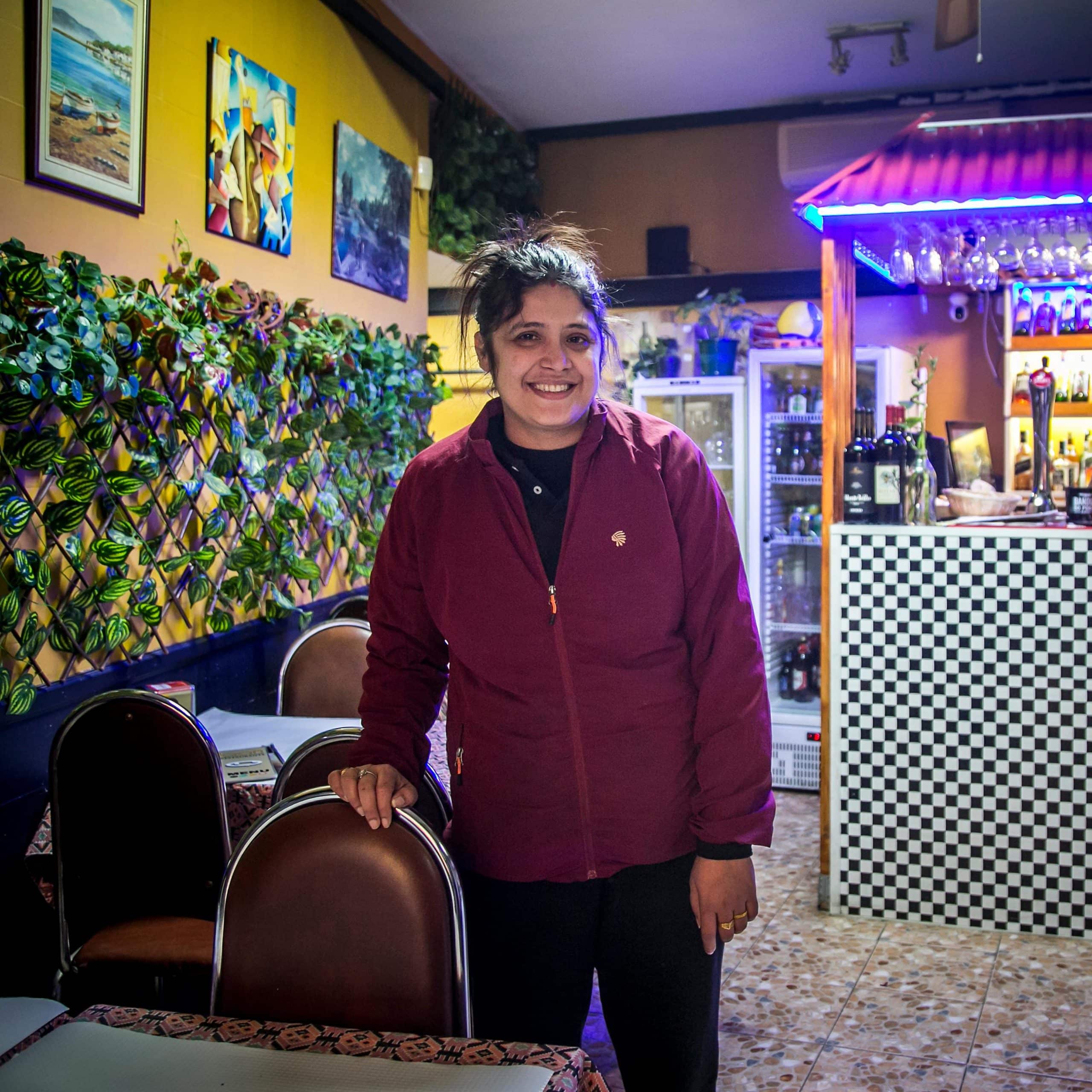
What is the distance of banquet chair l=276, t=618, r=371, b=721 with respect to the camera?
9.71 feet

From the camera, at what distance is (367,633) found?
3035 millimetres

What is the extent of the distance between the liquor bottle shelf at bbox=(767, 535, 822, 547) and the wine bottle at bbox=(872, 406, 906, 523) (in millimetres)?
1641

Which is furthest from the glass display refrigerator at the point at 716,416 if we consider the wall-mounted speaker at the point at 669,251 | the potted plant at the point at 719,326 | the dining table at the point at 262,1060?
the dining table at the point at 262,1060

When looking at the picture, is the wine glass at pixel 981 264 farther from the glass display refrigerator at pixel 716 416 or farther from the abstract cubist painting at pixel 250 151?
the abstract cubist painting at pixel 250 151

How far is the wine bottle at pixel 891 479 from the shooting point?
10.5ft

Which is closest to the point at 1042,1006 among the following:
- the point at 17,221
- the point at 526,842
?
the point at 526,842

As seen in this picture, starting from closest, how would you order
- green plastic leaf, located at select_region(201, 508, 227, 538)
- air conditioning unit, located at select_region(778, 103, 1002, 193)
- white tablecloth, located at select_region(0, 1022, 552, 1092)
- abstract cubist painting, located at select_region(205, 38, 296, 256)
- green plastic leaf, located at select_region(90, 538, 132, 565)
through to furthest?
white tablecloth, located at select_region(0, 1022, 552, 1092), green plastic leaf, located at select_region(90, 538, 132, 565), green plastic leaf, located at select_region(201, 508, 227, 538), abstract cubist painting, located at select_region(205, 38, 296, 256), air conditioning unit, located at select_region(778, 103, 1002, 193)

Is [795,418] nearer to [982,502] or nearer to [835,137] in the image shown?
[982,502]

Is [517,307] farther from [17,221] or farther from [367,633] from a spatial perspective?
[367,633]

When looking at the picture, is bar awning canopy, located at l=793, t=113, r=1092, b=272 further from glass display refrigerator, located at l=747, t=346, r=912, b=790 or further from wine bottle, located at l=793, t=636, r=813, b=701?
wine bottle, located at l=793, t=636, r=813, b=701

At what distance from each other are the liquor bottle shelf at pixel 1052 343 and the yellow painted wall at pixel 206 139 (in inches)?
118

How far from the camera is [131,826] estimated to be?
2.07 meters

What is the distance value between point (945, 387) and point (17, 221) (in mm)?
4810

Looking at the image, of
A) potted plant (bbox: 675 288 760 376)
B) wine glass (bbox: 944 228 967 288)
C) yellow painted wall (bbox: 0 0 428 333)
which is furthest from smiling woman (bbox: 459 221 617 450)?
potted plant (bbox: 675 288 760 376)
